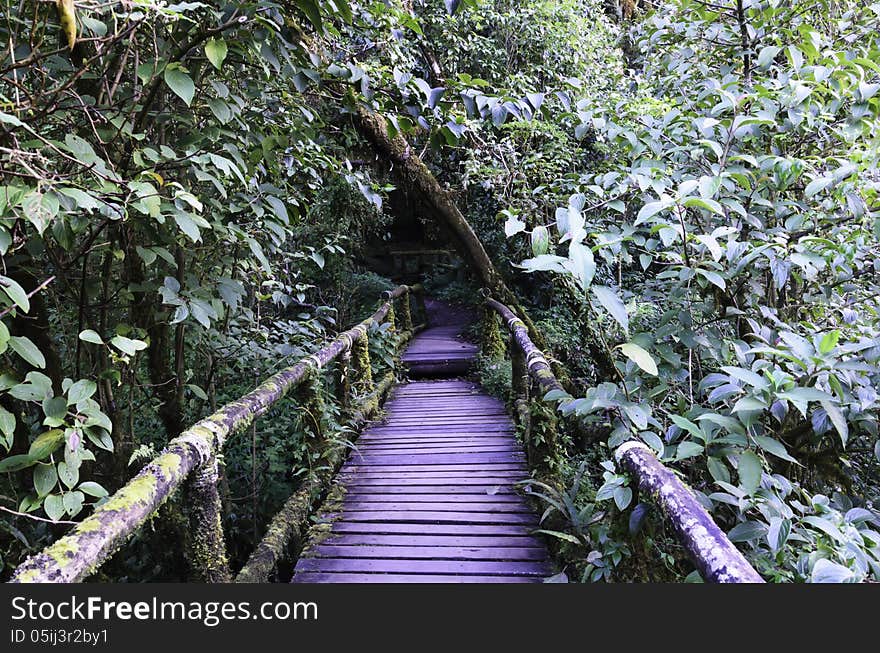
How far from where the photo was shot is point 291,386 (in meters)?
2.97

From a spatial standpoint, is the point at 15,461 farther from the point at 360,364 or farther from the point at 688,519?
the point at 360,364

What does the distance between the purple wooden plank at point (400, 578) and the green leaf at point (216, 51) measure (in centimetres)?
228

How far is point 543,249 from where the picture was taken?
1706 millimetres

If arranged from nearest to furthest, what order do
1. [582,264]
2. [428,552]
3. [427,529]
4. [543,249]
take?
[582,264] → [543,249] → [428,552] → [427,529]

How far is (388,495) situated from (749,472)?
2369 mm

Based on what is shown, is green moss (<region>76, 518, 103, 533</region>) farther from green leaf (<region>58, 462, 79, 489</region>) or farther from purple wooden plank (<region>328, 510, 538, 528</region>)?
purple wooden plank (<region>328, 510, 538, 528</region>)

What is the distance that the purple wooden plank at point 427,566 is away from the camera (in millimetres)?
2613

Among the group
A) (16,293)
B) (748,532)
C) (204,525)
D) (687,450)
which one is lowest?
(748,532)

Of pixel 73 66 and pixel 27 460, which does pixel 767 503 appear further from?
pixel 73 66

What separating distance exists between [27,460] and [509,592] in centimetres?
146

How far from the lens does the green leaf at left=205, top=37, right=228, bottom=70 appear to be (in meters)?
1.86

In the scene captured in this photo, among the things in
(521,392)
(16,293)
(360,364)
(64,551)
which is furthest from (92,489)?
(521,392)

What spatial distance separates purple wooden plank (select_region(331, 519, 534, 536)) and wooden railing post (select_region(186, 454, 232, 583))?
3.69 ft

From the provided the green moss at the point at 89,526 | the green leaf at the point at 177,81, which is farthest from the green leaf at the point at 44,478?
the green leaf at the point at 177,81
